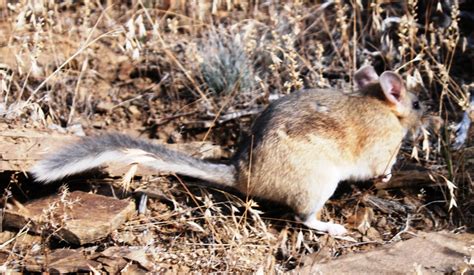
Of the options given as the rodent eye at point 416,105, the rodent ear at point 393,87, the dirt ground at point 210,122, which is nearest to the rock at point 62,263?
the dirt ground at point 210,122

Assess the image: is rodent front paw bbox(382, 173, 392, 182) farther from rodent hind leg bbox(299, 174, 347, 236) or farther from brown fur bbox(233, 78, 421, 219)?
rodent hind leg bbox(299, 174, 347, 236)

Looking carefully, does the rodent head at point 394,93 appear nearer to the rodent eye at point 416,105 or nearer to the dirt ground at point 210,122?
the rodent eye at point 416,105

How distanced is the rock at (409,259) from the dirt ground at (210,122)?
0.22ft

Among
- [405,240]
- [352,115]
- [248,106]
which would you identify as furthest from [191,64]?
[405,240]

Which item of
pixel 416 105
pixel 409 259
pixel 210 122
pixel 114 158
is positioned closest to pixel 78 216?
pixel 114 158

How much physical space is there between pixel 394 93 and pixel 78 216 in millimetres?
2321

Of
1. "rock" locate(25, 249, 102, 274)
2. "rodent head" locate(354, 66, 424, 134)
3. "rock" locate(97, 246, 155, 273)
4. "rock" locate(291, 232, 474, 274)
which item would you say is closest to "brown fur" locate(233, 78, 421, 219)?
"rodent head" locate(354, 66, 424, 134)

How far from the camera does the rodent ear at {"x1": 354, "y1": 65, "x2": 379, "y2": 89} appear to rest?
17.0ft

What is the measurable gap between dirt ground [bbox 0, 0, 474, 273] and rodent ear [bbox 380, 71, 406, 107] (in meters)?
0.34

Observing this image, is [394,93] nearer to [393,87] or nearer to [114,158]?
[393,87]

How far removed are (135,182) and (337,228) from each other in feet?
5.03

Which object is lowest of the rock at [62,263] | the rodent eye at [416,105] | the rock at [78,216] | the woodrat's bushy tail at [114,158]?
the rock at [62,263]

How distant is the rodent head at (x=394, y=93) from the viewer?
4828 mm

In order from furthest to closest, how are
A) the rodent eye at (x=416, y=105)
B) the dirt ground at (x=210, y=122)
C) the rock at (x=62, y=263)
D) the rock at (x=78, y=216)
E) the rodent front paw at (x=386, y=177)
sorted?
the rodent eye at (x=416, y=105) → the rodent front paw at (x=386, y=177) → the dirt ground at (x=210, y=122) → the rock at (x=78, y=216) → the rock at (x=62, y=263)
